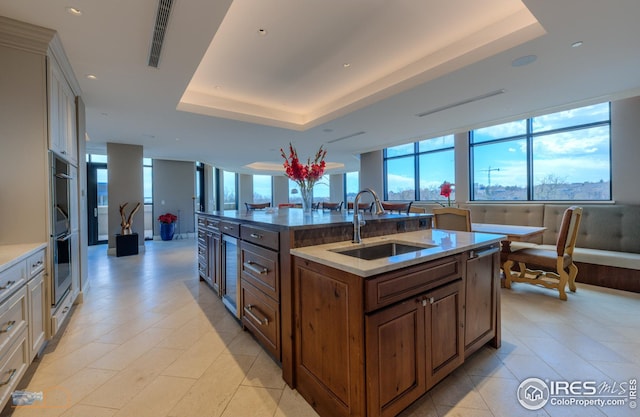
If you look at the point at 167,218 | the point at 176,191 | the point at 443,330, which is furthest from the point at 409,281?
the point at 176,191

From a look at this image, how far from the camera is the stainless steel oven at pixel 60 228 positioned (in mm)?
2184

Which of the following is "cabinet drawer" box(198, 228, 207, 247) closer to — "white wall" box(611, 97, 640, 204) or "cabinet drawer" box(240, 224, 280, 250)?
"cabinet drawer" box(240, 224, 280, 250)

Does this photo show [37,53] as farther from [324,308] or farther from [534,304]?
[534,304]

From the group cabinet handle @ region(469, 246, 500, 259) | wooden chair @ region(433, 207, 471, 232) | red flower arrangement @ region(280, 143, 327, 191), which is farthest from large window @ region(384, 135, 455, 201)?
red flower arrangement @ region(280, 143, 327, 191)

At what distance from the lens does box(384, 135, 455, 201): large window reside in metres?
6.63

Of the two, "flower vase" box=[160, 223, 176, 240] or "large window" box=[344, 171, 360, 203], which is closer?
"flower vase" box=[160, 223, 176, 240]

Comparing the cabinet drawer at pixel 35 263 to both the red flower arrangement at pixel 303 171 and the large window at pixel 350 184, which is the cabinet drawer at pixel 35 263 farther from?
the large window at pixel 350 184

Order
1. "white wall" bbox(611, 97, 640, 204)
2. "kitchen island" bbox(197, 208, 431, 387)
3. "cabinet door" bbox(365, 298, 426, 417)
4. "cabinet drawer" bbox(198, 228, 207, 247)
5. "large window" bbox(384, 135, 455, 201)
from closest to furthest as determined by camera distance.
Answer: "cabinet door" bbox(365, 298, 426, 417), "kitchen island" bbox(197, 208, 431, 387), "cabinet drawer" bbox(198, 228, 207, 247), "white wall" bbox(611, 97, 640, 204), "large window" bbox(384, 135, 455, 201)

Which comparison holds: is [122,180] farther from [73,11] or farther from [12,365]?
[12,365]

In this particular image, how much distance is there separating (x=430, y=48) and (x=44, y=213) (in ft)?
12.9

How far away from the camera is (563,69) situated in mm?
2896

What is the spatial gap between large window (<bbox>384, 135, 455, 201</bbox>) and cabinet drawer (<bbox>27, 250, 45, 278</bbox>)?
22.1 ft

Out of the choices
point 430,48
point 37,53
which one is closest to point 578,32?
point 430,48

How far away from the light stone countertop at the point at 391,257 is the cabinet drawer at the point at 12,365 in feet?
5.38
